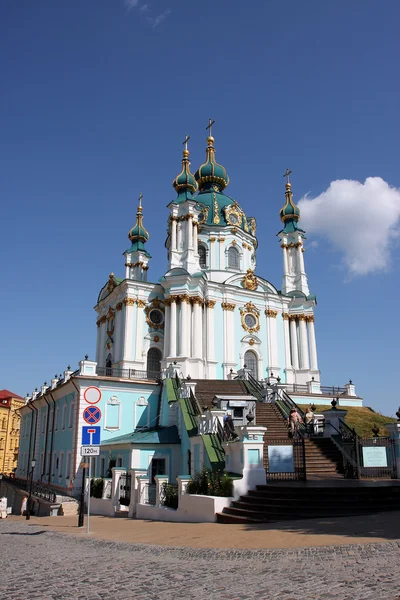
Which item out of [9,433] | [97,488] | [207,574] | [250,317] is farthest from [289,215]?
[9,433]

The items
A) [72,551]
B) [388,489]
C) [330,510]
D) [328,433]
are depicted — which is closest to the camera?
[72,551]

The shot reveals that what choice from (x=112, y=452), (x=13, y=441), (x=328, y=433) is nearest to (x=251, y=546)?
(x=328, y=433)

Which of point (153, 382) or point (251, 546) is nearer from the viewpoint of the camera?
point (251, 546)

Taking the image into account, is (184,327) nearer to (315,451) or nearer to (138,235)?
(138,235)

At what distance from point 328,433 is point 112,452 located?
1084cm

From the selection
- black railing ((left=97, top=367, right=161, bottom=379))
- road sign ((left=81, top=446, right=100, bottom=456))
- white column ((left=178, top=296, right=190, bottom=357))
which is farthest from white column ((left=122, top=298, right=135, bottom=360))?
road sign ((left=81, top=446, right=100, bottom=456))

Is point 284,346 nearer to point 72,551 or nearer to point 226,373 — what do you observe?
point 226,373

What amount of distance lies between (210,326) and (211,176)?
17.4 metres

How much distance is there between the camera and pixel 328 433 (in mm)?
21438

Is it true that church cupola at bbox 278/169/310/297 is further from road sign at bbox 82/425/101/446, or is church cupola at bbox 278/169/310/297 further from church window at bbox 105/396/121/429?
road sign at bbox 82/425/101/446

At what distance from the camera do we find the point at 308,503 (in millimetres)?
13078

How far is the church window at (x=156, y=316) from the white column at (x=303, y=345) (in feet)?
40.0

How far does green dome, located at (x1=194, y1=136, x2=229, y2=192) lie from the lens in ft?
166

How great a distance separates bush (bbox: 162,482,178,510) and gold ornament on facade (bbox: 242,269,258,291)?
91.0ft
